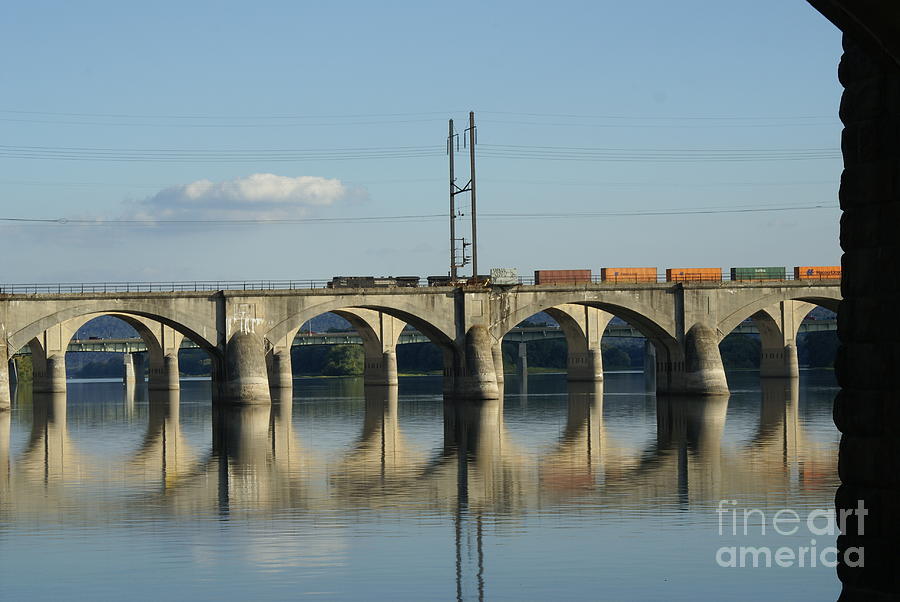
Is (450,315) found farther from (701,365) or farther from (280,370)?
(280,370)

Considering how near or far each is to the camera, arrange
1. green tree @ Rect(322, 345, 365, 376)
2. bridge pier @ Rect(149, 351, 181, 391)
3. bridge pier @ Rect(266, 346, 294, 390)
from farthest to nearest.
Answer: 1. green tree @ Rect(322, 345, 365, 376)
2. bridge pier @ Rect(149, 351, 181, 391)
3. bridge pier @ Rect(266, 346, 294, 390)

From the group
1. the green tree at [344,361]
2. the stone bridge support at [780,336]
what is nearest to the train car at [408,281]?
the stone bridge support at [780,336]

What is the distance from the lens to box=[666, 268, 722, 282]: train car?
314 feet

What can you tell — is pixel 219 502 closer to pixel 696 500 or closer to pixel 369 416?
pixel 696 500

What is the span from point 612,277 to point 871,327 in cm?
8188

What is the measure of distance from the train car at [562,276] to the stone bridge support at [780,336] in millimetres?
32708

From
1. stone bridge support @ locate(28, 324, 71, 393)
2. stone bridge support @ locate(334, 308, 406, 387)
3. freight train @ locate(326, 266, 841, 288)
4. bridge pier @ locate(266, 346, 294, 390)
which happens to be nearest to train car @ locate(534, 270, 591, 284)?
freight train @ locate(326, 266, 841, 288)

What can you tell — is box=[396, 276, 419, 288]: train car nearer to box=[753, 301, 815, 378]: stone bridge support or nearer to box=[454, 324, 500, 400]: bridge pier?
box=[454, 324, 500, 400]: bridge pier

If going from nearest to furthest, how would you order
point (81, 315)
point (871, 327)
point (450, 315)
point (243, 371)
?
point (871, 327) < point (81, 315) < point (243, 371) < point (450, 315)

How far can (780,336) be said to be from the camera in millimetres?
122750

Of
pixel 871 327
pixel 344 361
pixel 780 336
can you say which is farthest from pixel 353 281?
pixel 344 361

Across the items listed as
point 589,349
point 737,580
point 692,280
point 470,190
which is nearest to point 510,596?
point 737,580

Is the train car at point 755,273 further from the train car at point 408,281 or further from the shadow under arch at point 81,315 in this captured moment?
the shadow under arch at point 81,315

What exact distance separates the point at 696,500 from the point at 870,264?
1986 cm
